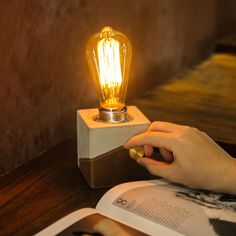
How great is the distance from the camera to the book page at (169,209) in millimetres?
705

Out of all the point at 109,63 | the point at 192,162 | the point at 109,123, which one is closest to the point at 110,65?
the point at 109,63

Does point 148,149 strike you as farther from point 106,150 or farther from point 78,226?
point 78,226

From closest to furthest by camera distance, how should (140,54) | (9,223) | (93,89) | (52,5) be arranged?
(9,223)
(52,5)
(93,89)
(140,54)

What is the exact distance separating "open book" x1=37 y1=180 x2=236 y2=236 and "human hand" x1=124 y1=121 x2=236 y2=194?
0.08 feet

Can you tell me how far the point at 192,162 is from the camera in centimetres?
79

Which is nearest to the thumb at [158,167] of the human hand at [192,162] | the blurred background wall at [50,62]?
the human hand at [192,162]

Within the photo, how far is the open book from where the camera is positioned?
698mm

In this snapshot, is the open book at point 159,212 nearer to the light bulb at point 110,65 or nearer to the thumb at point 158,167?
the thumb at point 158,167

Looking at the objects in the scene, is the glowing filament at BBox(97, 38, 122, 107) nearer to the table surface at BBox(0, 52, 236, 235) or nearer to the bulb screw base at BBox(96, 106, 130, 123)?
the bulb screw base at BBox(96, 106, 130, 123)

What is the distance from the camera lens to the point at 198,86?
57.8 inches

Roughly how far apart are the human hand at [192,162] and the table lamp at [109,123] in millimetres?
47

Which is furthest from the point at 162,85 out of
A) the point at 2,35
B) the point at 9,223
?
the point at 9,223

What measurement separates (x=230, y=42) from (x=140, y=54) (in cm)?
55

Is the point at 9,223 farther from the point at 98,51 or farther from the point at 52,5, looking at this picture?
the point at 52,5
